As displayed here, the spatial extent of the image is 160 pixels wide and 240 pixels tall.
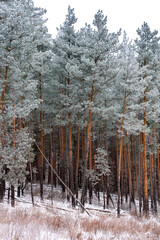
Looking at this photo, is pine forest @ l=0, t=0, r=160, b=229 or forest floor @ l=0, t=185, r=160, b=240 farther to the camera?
pine forest @ l=0, t=0, r=160, b=229

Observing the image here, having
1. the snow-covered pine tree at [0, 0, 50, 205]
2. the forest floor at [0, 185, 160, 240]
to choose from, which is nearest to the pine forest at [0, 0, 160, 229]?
the snow-covered pine tree at [0, 0, 50, 205]

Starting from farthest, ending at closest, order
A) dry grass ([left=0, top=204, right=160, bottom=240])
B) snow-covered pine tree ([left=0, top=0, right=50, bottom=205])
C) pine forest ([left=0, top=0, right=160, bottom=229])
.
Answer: pine forest ([left=0, top=0, right=160, bottom=229]) < snow-covered pine tree ([left=0, top=0, right=50, bottom=205]) < dry grass ([left=0, top=204, right=160, bottom=240])

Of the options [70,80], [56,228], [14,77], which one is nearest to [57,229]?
[56,228]

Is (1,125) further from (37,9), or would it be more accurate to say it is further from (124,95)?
(37,9)

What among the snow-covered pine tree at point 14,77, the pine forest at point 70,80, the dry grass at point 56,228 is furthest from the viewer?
the pine forest at point 70,80

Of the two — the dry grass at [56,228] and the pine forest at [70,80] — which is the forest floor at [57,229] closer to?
the dry grass at [56,228]

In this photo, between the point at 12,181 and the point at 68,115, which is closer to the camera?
the point at 12,181

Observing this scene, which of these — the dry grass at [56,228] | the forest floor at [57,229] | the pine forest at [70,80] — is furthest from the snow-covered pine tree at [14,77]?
the dry grass at [56,228]

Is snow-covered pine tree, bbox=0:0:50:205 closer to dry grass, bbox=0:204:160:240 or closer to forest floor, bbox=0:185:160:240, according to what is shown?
forest floor, bbox=0:185:160:240

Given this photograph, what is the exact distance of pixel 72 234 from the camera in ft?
15.3

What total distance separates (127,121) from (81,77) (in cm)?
418

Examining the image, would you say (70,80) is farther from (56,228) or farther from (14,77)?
(56,228)

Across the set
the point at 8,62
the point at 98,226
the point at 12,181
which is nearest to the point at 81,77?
the point at 8,62

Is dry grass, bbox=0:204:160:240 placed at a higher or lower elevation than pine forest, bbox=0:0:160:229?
lower
